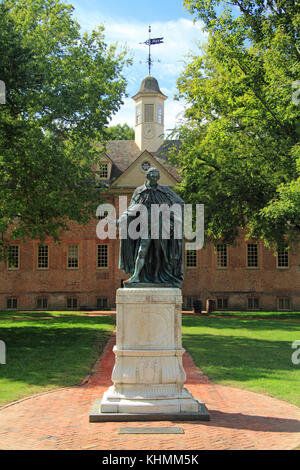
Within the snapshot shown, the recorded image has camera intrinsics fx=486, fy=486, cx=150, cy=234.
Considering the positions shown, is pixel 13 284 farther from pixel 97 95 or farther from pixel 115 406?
pixel 115 406

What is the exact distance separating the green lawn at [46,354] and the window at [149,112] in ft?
79.1

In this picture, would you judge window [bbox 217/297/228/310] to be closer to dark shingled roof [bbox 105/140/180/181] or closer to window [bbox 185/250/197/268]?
window [bbox 185/250/197/268]

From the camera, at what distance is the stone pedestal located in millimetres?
7785

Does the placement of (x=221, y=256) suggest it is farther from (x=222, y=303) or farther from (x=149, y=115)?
(x=149, y=115)

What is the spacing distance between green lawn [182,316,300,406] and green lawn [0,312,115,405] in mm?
3298

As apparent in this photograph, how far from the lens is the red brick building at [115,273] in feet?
120


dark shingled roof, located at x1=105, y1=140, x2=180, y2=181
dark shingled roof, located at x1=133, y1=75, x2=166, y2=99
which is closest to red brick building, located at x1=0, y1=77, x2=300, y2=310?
dark shingled roof, located at x1=105, y1=140, x2=180, y2=181

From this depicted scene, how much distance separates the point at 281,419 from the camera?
7938mm

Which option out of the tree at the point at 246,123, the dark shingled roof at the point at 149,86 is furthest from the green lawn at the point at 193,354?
the dark shingled roof at the point at 149,86

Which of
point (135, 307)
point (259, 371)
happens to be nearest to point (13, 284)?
A: point (259, 371)

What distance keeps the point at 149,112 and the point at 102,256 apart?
14.5 meters

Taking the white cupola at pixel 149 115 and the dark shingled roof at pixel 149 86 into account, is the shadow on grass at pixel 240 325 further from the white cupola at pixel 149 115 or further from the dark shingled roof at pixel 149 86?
the dark shingled roof at pixel 149 86

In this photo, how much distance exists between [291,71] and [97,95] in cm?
872

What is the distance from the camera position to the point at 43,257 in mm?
37188
